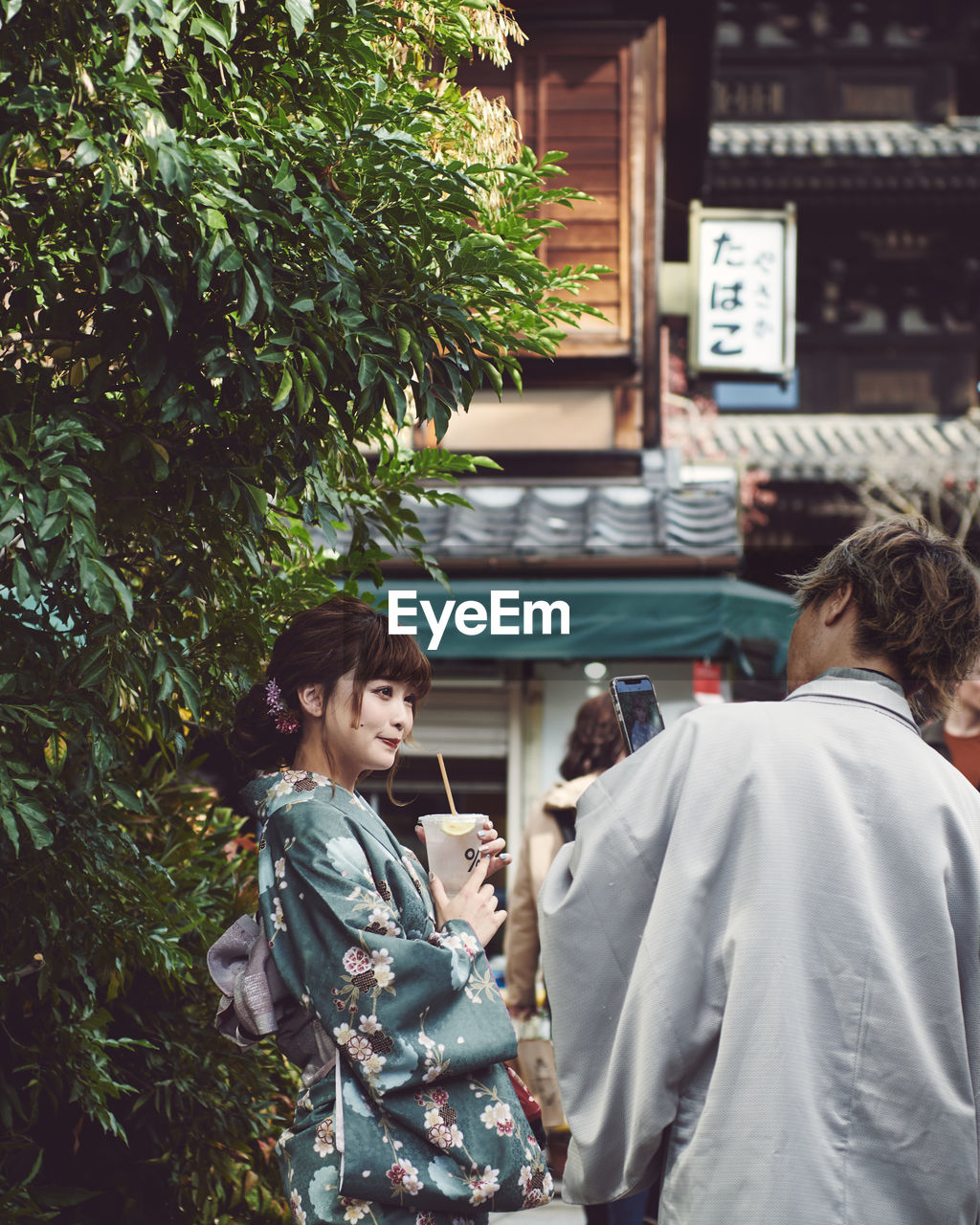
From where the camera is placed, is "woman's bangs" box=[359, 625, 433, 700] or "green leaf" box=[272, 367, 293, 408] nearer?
"green leaf" box=[272, 367, 293, 408]

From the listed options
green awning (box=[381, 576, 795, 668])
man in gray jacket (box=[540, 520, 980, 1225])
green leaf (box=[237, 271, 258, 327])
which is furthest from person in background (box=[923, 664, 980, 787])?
green awning (box=[381, 576, 795, 668])

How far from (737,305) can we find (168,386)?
729 cm

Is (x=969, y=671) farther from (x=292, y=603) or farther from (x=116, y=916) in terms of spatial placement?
(x=116, y=916)

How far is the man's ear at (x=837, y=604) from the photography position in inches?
82.7

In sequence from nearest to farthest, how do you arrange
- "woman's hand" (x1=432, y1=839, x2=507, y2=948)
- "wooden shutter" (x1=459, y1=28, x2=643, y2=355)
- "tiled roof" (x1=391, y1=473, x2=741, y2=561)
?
1. "woman's hand" (x1=432, y1=839, x2=507, y2=948)
2. "tiled roof" (x1=391, y1=473, x2=741, y2=561)
3. "wooden shutter" (x1=459, y1=28, x2=643, y2=355)

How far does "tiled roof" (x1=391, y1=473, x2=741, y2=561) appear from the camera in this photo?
21.9 ft

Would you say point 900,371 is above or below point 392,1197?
above

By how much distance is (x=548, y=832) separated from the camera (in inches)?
191

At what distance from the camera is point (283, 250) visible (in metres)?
2.32

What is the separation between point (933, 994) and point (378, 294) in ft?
5.35

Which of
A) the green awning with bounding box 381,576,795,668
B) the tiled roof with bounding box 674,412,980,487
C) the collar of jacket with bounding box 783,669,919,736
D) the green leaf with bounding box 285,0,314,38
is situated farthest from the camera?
the tiled roof with bounding box 674,412,980,487

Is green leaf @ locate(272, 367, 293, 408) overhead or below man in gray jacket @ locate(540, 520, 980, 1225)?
overhead

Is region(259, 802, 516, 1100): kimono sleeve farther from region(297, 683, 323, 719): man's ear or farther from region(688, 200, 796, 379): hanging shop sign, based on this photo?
region(688, 200, 796, 379): hanging shop sign

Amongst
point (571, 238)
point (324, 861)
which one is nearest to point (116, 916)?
point (324, 861)
